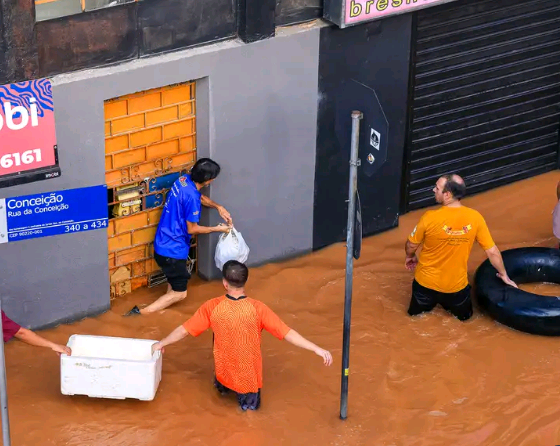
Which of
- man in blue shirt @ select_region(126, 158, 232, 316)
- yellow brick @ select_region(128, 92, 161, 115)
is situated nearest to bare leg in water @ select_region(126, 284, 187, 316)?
man in blue shirt @ select_region(126, 158, 232, 316)

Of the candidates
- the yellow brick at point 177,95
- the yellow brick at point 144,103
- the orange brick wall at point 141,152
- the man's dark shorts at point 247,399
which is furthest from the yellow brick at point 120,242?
the man's dark shorts at point 247,399

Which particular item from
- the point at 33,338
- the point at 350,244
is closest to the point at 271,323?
the point at 350,244

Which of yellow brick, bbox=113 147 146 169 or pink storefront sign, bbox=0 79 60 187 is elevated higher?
pink storefront sign, bbox=0 79 60 187

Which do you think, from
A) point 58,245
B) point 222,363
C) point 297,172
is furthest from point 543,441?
point 58,245

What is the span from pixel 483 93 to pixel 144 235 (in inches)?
167

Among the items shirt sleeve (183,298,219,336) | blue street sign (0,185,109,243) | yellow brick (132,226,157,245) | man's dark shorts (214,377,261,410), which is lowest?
man's dark shorts (214,377,261,410)

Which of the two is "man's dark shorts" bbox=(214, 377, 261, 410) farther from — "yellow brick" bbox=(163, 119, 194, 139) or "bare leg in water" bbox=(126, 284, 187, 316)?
"yellow brick" bbox=(163, 119, 194, 139)

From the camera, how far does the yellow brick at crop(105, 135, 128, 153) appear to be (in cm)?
1044

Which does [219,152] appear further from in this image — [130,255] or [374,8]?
[374,8]

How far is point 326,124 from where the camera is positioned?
11.6 metres

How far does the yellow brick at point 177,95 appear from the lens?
1062cm

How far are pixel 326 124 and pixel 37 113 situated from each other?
10.3 feet

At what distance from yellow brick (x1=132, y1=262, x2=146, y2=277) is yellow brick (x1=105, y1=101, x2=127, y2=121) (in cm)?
161

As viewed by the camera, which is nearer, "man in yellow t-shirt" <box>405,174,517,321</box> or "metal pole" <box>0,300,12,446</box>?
"metal pole" <box>0,300,12,446</box>
